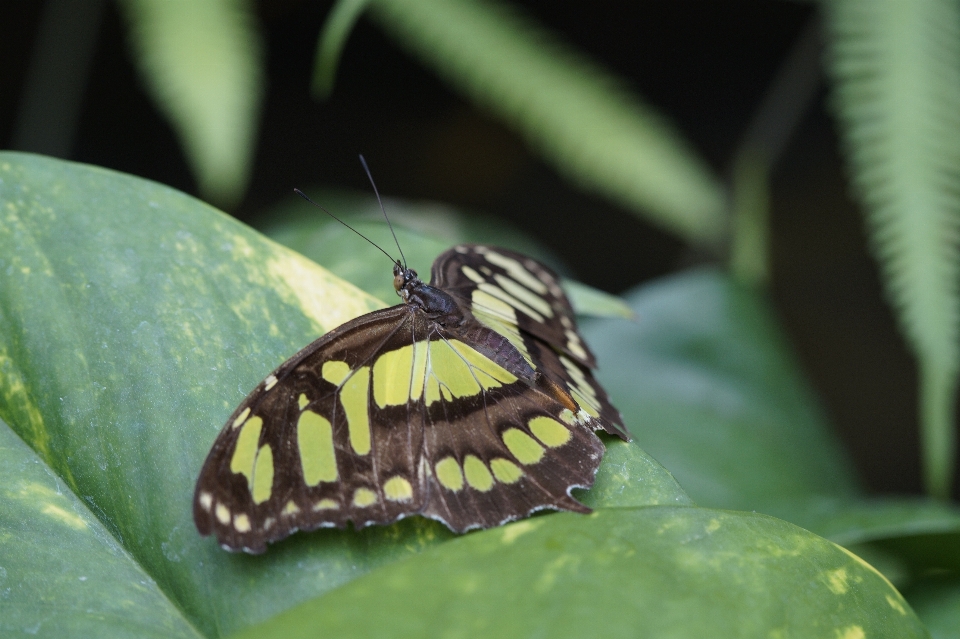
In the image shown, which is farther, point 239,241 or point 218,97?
point 218,97

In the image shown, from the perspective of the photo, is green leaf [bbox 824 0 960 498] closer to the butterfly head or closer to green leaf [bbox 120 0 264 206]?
the butterfly head

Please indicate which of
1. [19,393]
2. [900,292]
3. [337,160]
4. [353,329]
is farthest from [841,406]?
[19,393]

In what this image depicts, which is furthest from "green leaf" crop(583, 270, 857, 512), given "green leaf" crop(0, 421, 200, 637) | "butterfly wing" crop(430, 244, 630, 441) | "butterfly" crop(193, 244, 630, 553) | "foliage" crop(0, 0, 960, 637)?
"green leaf" crop(0, 421, 200, 637)

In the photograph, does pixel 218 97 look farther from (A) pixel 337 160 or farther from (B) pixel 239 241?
(A) pixel 337 160

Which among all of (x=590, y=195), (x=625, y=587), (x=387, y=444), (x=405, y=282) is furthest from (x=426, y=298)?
(x=590, y=195)

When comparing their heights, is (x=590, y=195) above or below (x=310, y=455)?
below

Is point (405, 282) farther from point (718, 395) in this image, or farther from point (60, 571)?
point (718, 395)
